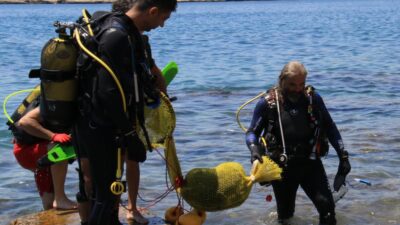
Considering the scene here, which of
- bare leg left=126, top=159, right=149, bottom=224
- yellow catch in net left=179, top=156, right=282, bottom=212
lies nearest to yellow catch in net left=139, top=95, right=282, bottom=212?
yellow catch in net left=179, top=156, right=282, bottom=212

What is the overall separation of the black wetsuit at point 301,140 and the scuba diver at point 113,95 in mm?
1297

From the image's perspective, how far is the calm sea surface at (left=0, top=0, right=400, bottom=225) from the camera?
716 centimetres

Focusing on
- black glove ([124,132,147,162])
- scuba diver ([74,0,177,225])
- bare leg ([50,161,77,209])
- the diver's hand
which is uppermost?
scuba diver ([74,0,177,225])

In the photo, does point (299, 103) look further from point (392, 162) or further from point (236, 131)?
point (236, 131)

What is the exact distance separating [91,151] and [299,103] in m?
1.86

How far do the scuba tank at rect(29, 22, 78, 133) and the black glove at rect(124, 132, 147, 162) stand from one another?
0.38 m

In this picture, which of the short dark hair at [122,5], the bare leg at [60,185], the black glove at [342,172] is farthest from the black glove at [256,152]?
the bare leg at [60,185]

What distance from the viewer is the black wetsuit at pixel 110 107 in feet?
13.3

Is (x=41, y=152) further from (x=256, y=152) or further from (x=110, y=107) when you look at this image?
(x=110, y=107)

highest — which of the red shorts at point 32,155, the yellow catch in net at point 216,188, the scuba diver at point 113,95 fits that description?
the scuba diver at point 113,95

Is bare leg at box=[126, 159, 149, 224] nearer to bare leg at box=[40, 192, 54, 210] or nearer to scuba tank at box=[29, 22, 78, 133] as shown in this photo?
scuba tank at box=[29, 22, 78, 133]

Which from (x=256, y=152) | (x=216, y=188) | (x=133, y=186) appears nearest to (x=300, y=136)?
(x=256, y=152)

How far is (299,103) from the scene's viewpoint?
542 cm

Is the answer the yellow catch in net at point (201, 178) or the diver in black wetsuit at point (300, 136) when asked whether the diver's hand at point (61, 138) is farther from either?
the diver in black wetsuit at point (300, 136)
